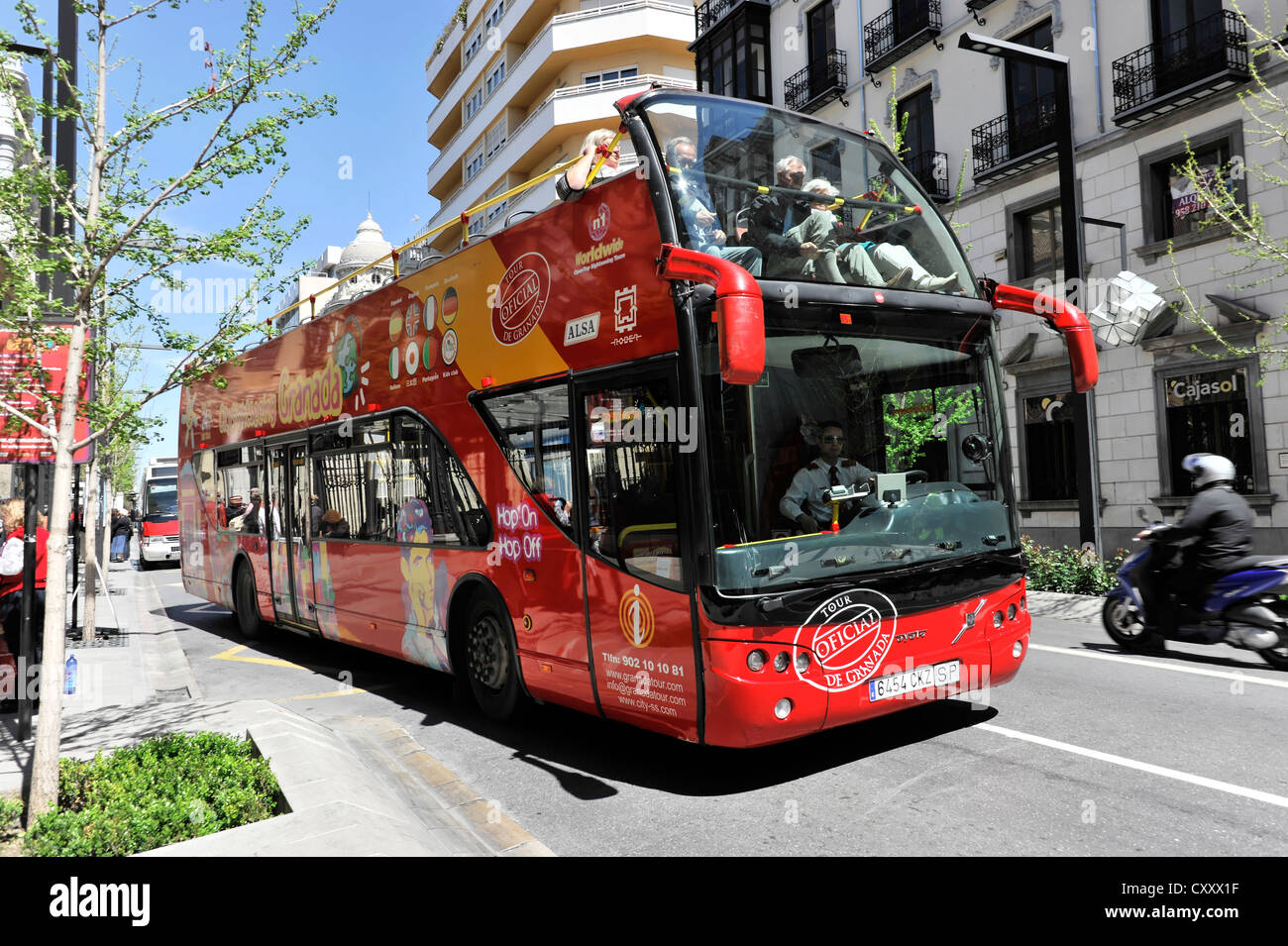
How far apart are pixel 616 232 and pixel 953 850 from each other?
3796 millimetres

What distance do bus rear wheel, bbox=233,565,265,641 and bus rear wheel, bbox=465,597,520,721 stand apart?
5.96 m

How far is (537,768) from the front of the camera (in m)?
6.07

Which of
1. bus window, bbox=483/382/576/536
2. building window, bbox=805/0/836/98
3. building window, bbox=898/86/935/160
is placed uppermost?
building window, bbox=805/0/836/98

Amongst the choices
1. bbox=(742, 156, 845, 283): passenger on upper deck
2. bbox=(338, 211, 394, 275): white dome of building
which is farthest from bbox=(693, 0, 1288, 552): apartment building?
bbox=(338, 211, 394, 275): white dome of building

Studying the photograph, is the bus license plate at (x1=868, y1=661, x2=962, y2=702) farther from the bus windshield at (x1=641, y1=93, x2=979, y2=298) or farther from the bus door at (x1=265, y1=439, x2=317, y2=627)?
the bus door at (x1=265, y1=439, x2=317, y2=627)

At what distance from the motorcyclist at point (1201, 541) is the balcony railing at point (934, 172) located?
14418mm

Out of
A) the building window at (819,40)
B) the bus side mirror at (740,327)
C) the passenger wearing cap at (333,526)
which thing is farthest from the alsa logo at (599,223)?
the building window at (819,40)

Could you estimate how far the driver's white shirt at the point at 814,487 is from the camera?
5031 mm

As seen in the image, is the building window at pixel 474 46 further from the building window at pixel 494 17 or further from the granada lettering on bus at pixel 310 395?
the granada lettering on bus at pixel 310 395

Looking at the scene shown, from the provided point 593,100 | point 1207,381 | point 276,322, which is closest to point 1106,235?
point 1207,381

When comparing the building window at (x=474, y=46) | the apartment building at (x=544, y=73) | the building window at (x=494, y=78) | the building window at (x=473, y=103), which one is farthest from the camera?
the building window at (x=474, y=46)

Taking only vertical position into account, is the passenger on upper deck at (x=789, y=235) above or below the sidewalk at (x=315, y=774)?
above

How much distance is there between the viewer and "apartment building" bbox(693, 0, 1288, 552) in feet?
50.9

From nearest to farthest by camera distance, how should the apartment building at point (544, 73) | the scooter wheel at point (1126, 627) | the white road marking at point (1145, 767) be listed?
1. the white road marking at point (1145, 767)
2. the scooter wheel at point (1126, 627)
3. the apartment building at point (544, 73)
